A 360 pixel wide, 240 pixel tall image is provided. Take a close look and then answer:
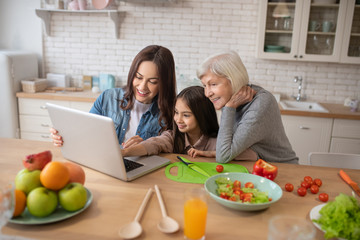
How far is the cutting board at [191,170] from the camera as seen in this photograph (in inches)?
59.2

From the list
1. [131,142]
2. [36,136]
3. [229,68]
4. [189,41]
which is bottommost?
[36,136]

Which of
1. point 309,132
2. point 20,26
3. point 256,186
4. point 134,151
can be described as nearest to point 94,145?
A: point 134,151

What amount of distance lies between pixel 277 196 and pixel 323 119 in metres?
2.39

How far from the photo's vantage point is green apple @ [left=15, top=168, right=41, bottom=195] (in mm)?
1078

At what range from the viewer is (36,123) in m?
3.80

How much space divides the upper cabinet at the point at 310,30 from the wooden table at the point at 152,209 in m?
2.17

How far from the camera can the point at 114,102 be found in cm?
229

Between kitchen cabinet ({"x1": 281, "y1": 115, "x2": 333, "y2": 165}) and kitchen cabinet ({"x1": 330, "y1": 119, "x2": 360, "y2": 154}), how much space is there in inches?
2.3

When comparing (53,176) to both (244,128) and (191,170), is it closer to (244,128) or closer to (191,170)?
(191,170)

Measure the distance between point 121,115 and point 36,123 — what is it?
1.97 m

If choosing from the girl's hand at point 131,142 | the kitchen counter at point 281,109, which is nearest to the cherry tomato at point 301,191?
the girl's hand at point 131,142

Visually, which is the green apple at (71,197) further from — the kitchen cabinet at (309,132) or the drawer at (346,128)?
the drawer at (346,128)

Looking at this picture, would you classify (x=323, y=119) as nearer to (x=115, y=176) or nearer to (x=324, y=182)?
(x=324, y=182)

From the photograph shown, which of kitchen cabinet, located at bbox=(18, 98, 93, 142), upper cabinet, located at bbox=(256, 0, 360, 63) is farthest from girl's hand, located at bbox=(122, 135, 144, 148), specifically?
upper cabinet, located at bbox=(256, 0, 360, 63)
